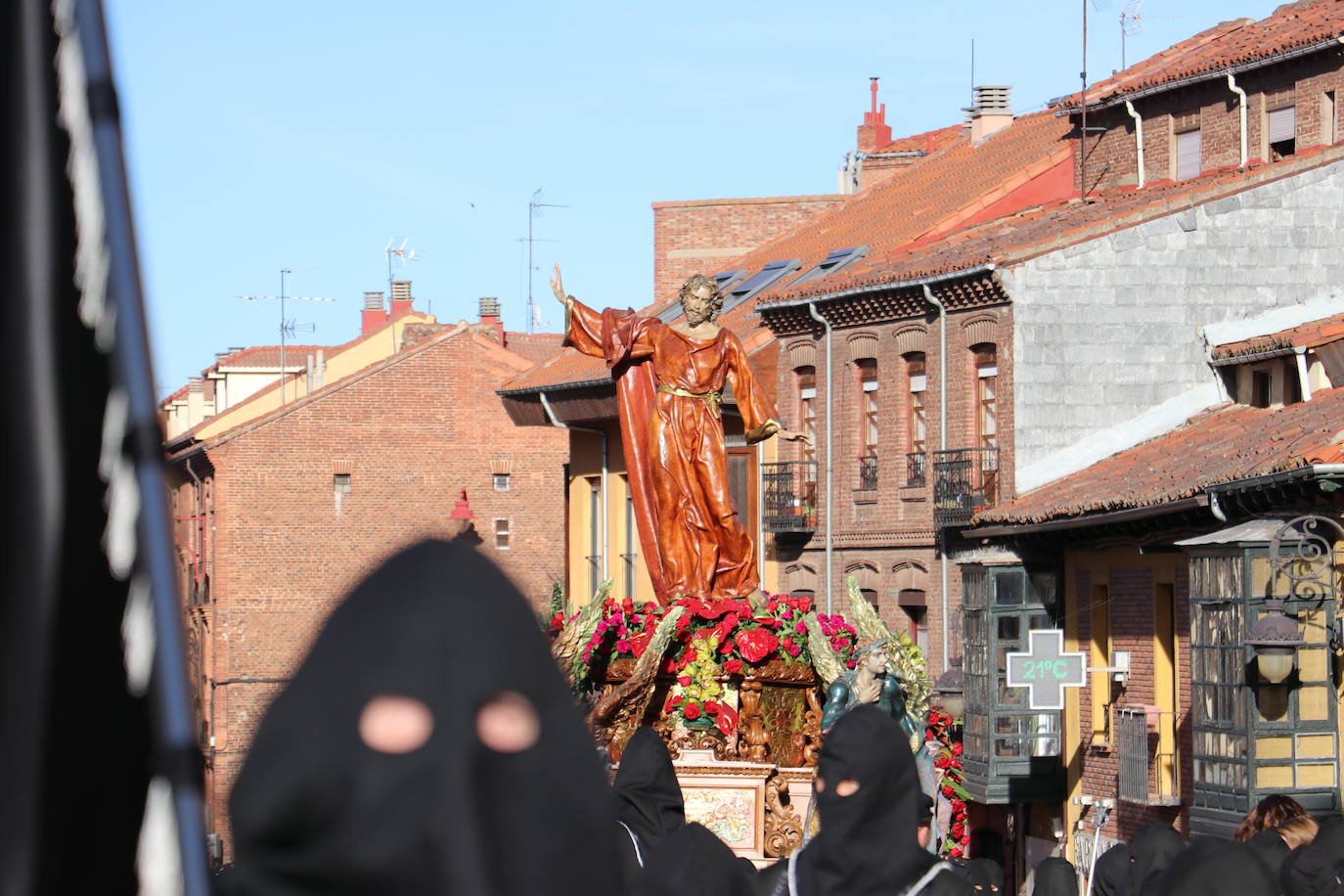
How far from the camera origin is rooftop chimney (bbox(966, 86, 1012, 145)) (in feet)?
152

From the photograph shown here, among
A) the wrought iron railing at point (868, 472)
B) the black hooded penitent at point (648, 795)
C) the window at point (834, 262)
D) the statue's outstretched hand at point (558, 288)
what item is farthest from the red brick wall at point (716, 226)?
the black hooded penitent at point (648, 795)

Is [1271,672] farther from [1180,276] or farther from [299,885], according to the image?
[299,885]

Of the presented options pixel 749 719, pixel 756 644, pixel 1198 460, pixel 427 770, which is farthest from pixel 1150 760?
pixel 427 770

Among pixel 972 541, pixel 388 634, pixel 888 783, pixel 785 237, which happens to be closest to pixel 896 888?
pixel 888 783

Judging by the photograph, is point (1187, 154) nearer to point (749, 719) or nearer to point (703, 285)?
point (703, 285)

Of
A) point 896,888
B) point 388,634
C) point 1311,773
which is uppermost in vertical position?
point 388,634

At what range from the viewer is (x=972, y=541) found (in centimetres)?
3484

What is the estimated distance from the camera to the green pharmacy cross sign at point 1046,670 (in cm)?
2906

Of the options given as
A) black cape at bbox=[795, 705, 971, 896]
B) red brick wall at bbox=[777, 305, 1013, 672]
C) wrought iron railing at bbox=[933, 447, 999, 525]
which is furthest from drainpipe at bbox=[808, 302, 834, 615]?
black cape at bbox=[795, 705, 971, 896]

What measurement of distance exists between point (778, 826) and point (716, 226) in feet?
122

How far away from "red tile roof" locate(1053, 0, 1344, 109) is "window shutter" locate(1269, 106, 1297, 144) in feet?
2.88

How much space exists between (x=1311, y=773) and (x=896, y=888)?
67.6 feet

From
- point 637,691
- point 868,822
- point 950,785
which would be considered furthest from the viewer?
point 637,691

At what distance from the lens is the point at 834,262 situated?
41.7m
